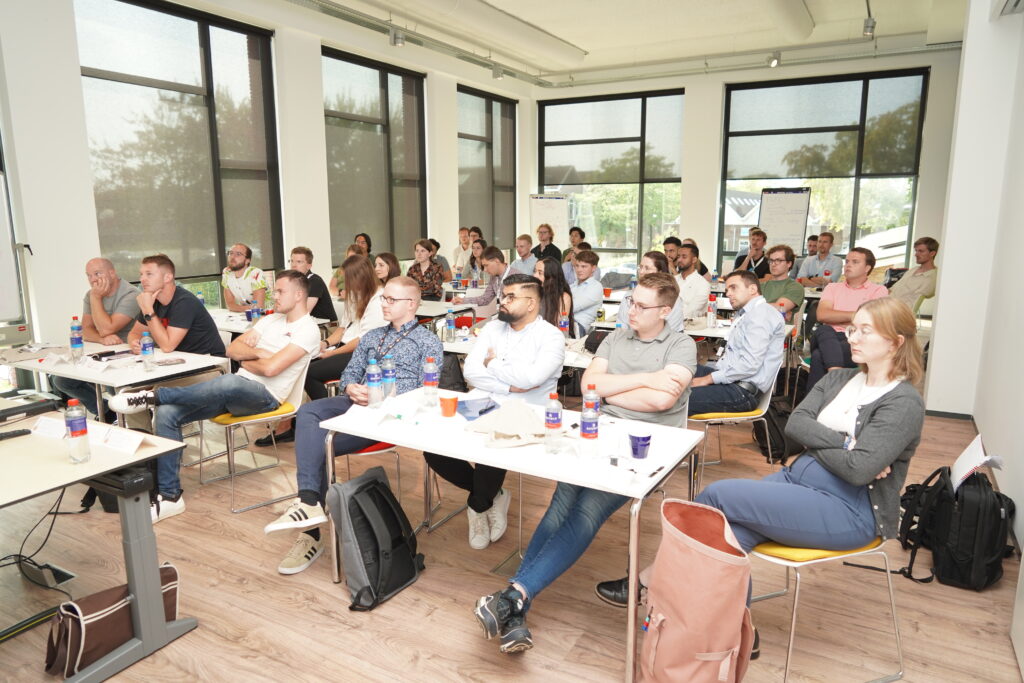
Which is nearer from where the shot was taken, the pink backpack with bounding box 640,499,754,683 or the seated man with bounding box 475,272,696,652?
the pink backpack with bounding box 640,499,754,683

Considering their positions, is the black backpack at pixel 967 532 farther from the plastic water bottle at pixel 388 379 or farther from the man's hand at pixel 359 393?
the man's hand at pixel 359 393

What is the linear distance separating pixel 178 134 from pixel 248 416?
15.4 feet

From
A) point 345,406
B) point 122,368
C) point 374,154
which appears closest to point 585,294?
point 345,406

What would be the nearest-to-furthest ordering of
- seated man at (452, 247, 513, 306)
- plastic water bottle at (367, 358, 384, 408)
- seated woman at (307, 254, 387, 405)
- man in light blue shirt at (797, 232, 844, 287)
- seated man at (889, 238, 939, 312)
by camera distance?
1. plastic water bottle at (367, 358, 384, 408)
2. seated woman at (307, 254, 387, 405)
3. seated man at (889, 238, 939, 312)
4. seated man at (452, 247, 513, 306)
5. man in light blue shirt at (797, 232, 844, 287)

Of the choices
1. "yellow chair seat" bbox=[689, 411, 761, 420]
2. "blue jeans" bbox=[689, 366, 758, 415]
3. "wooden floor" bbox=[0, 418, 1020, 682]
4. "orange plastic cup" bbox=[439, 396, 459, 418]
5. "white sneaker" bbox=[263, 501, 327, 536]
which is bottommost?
"wooden floor" bbox=[0, 418, 1020, 682]

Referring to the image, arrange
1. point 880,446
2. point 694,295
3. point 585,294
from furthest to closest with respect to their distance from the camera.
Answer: point 694,295 → point 585,294 → point 880,446

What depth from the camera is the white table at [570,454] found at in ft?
7.55

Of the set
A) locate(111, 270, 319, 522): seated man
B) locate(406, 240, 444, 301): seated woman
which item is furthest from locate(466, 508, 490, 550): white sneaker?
locate(406, 240, 444, 301): seated woman

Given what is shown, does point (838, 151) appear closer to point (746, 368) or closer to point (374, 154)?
point (374, 154)

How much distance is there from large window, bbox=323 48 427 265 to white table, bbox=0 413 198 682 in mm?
6744

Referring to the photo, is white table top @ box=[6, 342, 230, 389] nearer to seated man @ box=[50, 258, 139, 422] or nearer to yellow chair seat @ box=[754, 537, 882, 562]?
seated man @ box=[50, 258, 139, 422]

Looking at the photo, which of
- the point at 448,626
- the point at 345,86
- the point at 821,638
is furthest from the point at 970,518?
the point at 345,86

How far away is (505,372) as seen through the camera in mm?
3434

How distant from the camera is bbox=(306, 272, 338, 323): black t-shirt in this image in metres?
5.99
